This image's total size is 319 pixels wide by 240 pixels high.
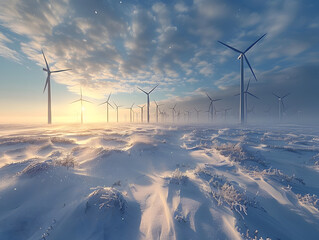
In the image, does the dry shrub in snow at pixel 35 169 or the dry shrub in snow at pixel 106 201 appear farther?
the dry shrub in snow at pixel 35 169

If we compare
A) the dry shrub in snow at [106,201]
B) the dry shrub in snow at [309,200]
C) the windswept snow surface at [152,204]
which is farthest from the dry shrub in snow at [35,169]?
the dry shrub in snow at [309,200]

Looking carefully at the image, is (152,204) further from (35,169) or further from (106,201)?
(35,169)

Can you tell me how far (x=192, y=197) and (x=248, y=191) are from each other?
1.76 meters

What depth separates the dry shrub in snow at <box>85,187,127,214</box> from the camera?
269cm

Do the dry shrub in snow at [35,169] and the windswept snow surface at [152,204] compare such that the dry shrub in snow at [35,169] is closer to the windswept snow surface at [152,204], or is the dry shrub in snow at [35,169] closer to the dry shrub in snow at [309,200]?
the windswept snow surface at [152,204]

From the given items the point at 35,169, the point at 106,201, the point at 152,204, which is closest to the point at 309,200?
the point at 152,204

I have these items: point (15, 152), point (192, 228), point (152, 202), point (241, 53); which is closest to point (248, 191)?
point (192, 228)

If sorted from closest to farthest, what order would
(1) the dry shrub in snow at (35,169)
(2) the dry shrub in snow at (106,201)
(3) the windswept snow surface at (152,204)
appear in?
1. (3) the windswept snow surface at (152,204)
2. (2) the dry shrub in snow at (106,201)
3. (1) the dry shrub in snow at (35,169)

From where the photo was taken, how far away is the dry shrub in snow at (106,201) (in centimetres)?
269

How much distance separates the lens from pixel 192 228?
2.43 meters

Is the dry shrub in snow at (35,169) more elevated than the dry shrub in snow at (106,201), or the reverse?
the dry shrub in snow at (35,169)

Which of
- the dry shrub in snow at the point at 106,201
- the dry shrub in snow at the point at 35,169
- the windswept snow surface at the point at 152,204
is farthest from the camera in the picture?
the dry shrub in snow at the point at 35,169

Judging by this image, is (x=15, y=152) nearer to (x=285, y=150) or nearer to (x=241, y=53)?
(x=285, y=150)

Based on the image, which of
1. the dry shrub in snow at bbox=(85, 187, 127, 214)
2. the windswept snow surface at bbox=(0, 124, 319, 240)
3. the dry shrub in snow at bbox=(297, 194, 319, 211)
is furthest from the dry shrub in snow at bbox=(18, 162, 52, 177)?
the dry shrub in snow at bbox=(297, 194, 319, 211)
